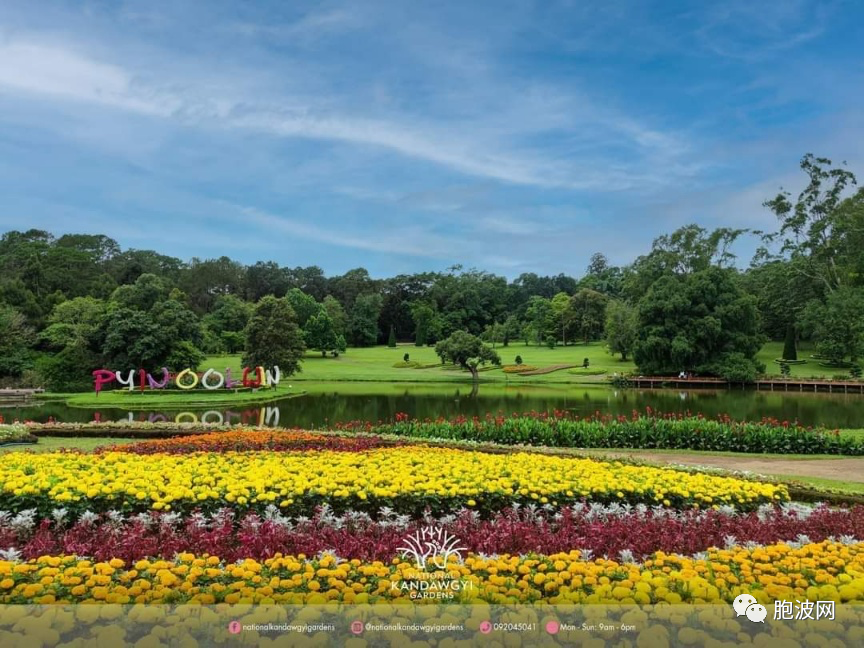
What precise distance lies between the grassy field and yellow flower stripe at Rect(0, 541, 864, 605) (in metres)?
38.0

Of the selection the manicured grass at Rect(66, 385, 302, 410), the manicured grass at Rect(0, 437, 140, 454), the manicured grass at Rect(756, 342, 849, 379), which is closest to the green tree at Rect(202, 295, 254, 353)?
the manicured grass at Rect(66, 385, 302, 410)

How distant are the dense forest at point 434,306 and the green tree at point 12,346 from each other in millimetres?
94

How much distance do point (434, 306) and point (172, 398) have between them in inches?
1982

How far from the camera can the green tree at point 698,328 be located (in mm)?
43281

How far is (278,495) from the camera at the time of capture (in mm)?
7055

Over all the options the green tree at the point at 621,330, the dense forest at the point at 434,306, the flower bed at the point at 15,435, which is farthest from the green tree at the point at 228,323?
the flower bed at the point at 15,435

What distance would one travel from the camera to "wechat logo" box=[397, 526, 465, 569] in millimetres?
5164

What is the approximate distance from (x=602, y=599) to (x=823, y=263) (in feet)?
195

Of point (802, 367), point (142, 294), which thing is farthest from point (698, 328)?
point (142, 294)

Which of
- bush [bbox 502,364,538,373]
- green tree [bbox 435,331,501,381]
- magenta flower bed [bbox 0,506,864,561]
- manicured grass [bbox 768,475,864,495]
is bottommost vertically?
manicured grass [bbox 768,475,864,495]

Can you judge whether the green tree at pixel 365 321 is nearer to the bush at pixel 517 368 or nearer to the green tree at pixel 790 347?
the bush at pixel 517 368

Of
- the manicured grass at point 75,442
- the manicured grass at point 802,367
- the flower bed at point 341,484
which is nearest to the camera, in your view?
the flower bed at point 341,484

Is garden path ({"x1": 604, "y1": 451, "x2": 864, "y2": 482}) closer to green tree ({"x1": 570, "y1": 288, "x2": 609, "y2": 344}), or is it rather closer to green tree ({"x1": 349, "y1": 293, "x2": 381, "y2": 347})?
green tree ({"x1": 570, "y1": 288, "x2": 609, "y2": 344})

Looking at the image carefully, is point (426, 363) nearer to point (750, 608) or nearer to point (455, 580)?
point (455, 580)
